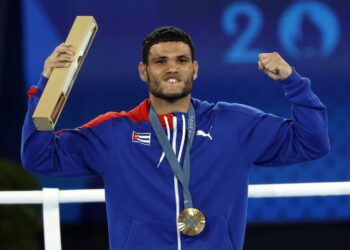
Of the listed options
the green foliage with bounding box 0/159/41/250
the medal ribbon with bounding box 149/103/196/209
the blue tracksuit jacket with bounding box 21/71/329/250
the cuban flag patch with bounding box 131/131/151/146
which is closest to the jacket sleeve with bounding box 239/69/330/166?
the blue tracksuit jacket with bounding box 21/71/329/250

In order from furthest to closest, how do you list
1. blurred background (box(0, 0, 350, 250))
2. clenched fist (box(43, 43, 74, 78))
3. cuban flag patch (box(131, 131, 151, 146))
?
blurred background (box(0, 0, 350, 250))
cuban flag patch (box(131, 131, 151, 146))
clenched fist (box(43, 43, 74, 78))

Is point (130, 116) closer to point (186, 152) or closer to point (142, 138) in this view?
point (142, 138)

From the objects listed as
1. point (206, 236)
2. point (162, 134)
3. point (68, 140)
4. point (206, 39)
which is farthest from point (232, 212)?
point (206, 39)

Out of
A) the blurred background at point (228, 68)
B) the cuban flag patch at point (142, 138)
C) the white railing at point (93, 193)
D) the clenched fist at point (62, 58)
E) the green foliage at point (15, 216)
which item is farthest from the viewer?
the blurred background at point (228, 68)

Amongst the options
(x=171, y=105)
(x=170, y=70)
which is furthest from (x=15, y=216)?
(x=170, y=70)

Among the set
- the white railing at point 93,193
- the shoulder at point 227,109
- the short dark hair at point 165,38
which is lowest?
the white railing at point 93,193

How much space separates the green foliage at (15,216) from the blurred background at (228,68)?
16 mm

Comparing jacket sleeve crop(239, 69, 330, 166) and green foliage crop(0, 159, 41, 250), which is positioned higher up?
green foliage crop(0, 159, 41, 250)

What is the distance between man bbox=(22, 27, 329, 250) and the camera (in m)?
3.08

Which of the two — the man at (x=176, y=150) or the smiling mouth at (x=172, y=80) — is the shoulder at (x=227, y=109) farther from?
the smiling mouth at (x=172, y=80)

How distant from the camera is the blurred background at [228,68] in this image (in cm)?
529

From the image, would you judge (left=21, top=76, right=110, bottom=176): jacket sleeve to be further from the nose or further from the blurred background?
the blurred background

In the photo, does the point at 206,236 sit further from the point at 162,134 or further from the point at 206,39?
the point at 206,39

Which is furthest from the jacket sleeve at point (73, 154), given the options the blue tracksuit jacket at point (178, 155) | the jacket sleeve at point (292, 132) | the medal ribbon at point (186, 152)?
→ the jacket sleeve at point (292, 132)
